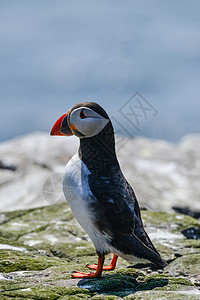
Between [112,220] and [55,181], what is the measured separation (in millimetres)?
4523

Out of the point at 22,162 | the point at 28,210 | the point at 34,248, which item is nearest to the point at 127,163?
the point at 22,162

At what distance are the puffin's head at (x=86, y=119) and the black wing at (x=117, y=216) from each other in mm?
714

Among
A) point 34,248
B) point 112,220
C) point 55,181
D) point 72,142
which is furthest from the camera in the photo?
point 72,142

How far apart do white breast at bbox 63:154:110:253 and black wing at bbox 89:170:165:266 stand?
0.28 feet

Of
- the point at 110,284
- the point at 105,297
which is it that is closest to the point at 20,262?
the point at 110,284

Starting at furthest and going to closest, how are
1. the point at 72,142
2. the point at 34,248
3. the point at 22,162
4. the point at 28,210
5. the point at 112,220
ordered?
the point at 72,142, the point at 22,162, the point at 28,210, the point at 34,248, the point at 112,220

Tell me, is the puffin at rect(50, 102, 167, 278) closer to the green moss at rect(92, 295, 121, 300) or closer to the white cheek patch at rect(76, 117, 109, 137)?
the white cheek patch at rect(76, 117, 109, 137)

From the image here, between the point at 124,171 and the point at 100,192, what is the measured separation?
905 cm

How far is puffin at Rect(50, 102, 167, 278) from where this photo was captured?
227 inches

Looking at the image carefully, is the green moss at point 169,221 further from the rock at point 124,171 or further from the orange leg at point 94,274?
the orange leg at point 94,274

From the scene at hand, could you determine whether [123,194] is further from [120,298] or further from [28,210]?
[28,210]

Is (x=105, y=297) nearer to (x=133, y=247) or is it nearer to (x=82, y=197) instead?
(x=133, y=247)

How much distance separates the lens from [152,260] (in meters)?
5.99

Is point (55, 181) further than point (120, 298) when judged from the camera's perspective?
Yes
